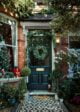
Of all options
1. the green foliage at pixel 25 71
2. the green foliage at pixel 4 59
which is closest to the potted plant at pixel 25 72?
the green foliage at pixel 25 71

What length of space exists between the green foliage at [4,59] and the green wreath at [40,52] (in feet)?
7.14

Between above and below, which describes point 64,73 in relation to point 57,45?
below

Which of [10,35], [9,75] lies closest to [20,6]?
[10,35]

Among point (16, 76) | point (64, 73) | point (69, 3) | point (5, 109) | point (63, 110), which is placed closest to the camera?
point (69, 3)

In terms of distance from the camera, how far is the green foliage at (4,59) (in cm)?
1065

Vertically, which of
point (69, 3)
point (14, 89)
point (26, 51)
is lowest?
point (14, 89)

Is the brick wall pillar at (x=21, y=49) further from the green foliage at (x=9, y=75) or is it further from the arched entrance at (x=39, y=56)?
the green foliage at (x=9, y=75)

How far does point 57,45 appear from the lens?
40.9 feet

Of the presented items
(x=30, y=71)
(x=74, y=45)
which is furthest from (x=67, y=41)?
(x=30, y=71)

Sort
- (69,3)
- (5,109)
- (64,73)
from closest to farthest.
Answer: (69,3) < (5,109) < (64,73)

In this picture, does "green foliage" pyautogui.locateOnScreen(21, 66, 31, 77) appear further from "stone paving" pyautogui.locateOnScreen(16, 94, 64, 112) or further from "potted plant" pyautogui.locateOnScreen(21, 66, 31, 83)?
"stone paving" pyautogui.locateOnScreen(16, 94, 64, 112)

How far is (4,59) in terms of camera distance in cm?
1069

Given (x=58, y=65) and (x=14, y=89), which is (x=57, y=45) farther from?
(x=14, y=89)

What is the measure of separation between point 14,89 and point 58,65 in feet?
10.1
